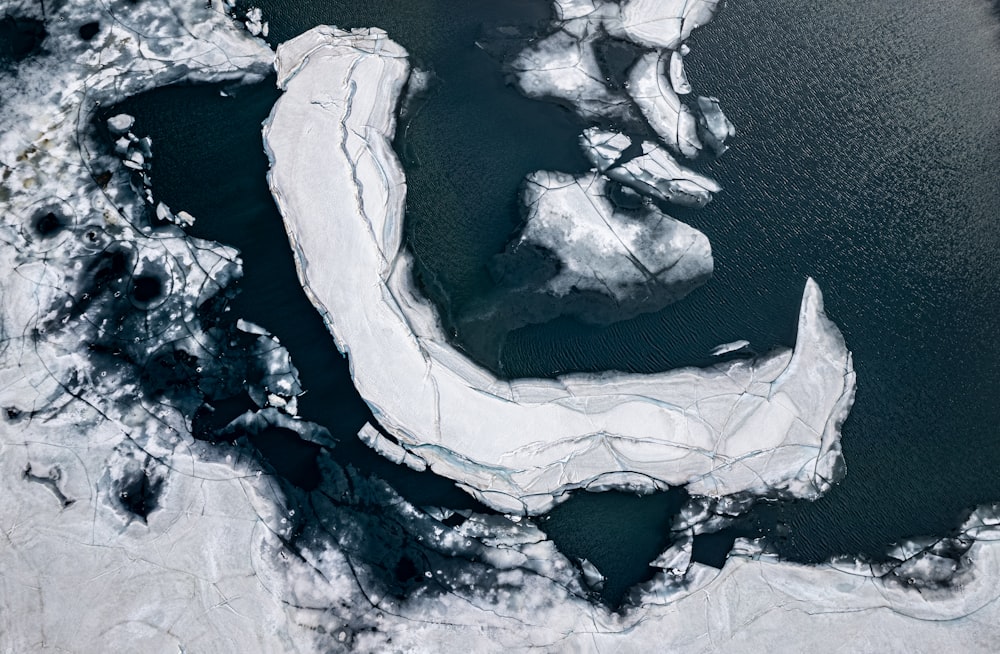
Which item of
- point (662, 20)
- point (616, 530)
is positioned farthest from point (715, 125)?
point (616, 530)

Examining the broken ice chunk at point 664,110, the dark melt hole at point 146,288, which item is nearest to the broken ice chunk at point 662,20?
the broken ice chunk at point 664,110

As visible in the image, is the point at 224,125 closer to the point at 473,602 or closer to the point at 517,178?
the point at 517,178

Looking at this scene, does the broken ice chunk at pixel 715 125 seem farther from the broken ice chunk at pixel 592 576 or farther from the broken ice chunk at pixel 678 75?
the broken ice chunk at pixel 592 576

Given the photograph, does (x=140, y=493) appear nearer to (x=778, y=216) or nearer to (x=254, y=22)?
(x=254, y=22)

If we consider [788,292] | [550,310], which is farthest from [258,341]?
[788,292]

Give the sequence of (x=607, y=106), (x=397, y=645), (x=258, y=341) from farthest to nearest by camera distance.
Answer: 1. (x=607, y=106)
2. (x=258, y=341)
3. (x=397, y=645)

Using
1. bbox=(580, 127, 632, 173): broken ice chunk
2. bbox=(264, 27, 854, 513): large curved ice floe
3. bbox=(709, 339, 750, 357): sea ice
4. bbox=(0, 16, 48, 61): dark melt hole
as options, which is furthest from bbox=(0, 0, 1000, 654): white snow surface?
bbox=(580, 127, 632, 173): broken ice chunk

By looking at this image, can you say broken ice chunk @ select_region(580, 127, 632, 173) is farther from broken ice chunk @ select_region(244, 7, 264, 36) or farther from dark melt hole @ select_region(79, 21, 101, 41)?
dark melt hole @ select_region(79, 21, 101, 41)
